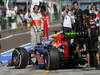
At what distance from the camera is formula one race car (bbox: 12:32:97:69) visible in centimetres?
1173

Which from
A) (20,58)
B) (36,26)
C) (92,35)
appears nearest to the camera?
(92,35)

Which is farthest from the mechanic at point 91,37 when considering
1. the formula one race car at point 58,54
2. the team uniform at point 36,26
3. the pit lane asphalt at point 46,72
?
the team uniform at point 36,26

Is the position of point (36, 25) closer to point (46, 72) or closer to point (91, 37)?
point (46, 72)

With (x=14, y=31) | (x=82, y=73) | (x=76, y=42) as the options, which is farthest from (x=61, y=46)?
(x=14, y=31)

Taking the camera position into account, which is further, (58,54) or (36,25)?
(36,25)

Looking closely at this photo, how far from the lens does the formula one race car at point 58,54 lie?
11.7 meters

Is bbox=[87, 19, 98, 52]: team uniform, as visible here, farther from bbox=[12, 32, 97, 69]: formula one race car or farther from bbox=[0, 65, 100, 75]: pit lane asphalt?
bbox=[0, 65, 100, 75]: pit lane asphalt

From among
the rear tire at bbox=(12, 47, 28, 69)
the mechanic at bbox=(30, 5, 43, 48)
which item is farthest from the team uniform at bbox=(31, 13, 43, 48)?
the rear tire at bbox=(12, 47, 28, 69)

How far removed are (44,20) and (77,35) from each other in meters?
4.24

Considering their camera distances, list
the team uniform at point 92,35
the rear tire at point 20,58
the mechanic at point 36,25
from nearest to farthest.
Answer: the team uniform at point 92,35, the rear tire at point 20,58, the mechanic at point 36,25

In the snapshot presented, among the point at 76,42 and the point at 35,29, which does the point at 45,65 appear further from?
the point at 35,29

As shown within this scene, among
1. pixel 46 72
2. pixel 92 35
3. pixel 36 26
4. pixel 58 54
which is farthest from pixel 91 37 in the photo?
pixel 36 26

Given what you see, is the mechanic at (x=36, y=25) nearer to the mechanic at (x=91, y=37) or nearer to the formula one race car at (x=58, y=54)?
the formula one race car at (x=58, y=54)

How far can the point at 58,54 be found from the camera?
11.8 metres
